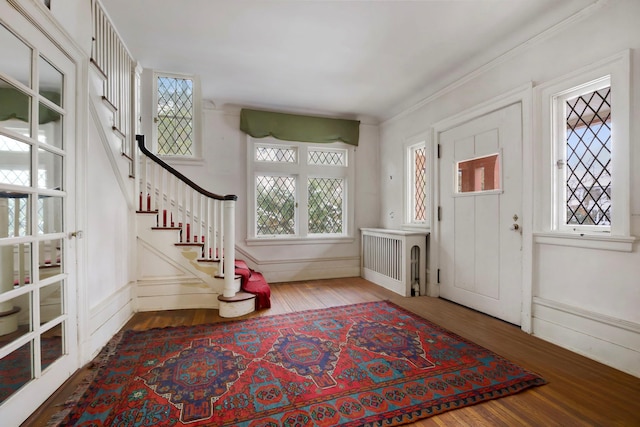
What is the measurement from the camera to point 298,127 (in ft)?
14.2

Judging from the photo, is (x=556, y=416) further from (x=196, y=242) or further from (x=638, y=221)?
(x=196, y=242)

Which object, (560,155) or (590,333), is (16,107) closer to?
(560,155)

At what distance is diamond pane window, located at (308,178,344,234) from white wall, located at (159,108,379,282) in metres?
0.27

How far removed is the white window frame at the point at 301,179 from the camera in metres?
4.15

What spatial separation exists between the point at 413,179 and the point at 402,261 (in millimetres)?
1270

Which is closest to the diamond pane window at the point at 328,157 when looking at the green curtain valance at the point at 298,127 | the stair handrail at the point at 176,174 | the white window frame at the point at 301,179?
the white window frame at the point at 301,179

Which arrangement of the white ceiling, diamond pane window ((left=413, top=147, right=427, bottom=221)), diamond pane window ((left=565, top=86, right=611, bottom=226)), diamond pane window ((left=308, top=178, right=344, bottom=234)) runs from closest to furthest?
diamond pane window ((left=565, top=86, right=611, bottom=226)) < the white ceiling < diamond pane window ((left=413, top=147, right=427, bottom=221)) < diamond pane window ((left=308, top=178, right=344, bottom=234))

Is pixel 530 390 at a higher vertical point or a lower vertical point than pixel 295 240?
lower

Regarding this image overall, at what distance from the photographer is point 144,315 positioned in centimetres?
284

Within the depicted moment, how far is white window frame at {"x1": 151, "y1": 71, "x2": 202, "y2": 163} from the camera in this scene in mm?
3598

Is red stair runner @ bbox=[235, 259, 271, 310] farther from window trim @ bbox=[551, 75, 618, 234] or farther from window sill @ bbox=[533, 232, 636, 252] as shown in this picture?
window trim @ bbox=[551, 75, 618, 234]

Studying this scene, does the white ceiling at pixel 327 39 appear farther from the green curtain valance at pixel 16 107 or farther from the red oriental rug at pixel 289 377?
the red oriental rug at pixel 289 377

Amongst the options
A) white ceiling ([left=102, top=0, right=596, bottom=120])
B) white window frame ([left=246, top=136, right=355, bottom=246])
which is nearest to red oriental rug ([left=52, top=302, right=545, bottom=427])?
white window frame ([left=246, top=136, right=355, bottom=246])

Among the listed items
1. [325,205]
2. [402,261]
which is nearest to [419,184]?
[402,261]
